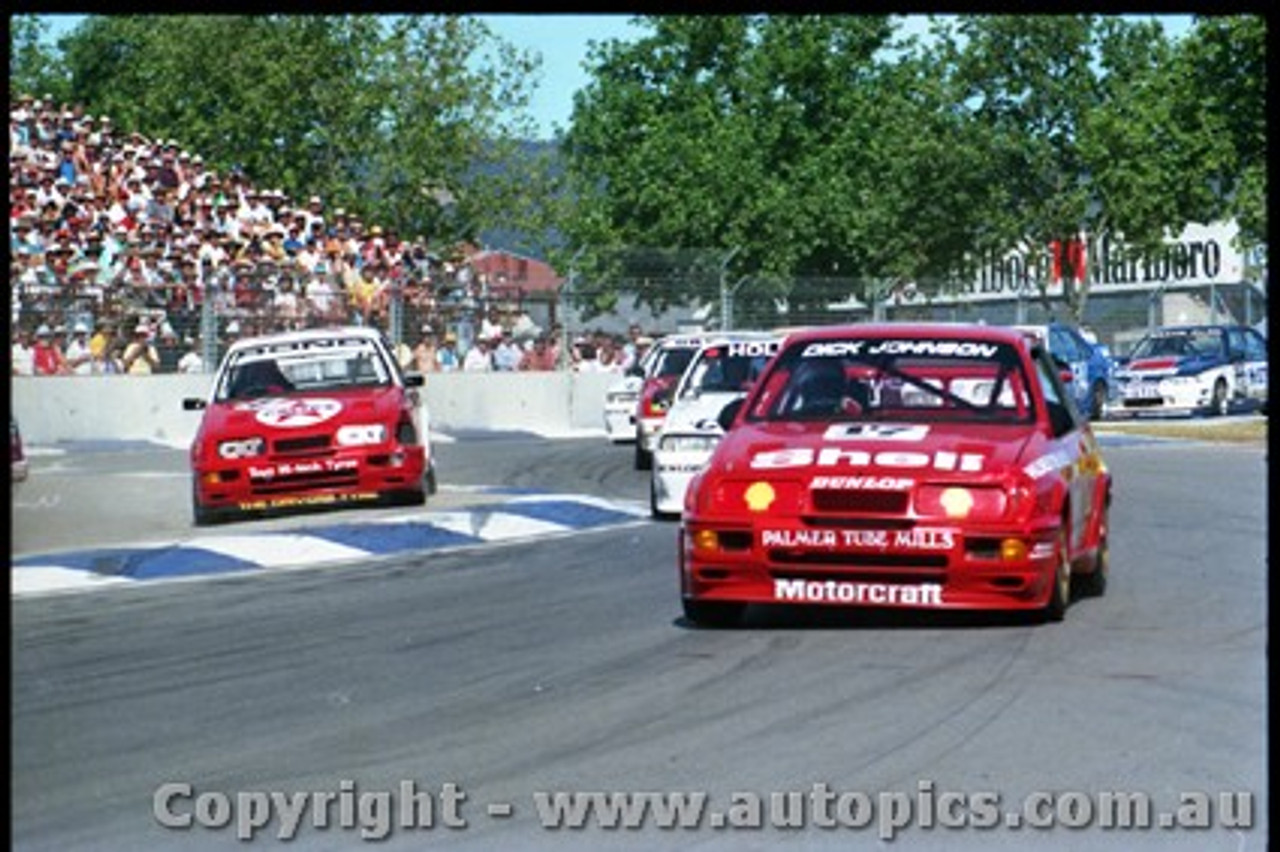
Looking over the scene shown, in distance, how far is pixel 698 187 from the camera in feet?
187

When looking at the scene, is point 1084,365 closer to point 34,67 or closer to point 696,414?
point 696,414

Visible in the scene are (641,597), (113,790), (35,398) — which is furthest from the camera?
(35,398)

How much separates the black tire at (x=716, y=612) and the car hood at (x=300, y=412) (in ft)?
25.7

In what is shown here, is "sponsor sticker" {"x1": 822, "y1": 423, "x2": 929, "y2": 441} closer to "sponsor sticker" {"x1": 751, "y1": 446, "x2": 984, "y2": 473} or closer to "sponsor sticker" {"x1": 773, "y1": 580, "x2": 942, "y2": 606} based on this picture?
"sponsor sticker" {"x1": 751, "y1": 446, "x2": 984, "y2": 473}

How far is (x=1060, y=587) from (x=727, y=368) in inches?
315

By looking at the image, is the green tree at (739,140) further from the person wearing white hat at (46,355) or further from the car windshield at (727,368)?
the car windshield at (727,368)

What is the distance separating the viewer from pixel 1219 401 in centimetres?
3606

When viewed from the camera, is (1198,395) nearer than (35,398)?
No

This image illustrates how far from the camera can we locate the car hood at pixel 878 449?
10.3 meters

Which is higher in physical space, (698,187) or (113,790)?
(698,187)

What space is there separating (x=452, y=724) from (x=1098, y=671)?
241 centimetres

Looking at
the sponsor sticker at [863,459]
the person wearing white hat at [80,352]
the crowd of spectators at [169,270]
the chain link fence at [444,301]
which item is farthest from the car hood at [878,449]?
the person wearing white hat at [80,352]

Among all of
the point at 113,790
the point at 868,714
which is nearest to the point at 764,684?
the point at 868,714

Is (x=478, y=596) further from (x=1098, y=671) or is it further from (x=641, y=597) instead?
(x=1098, y=671)
